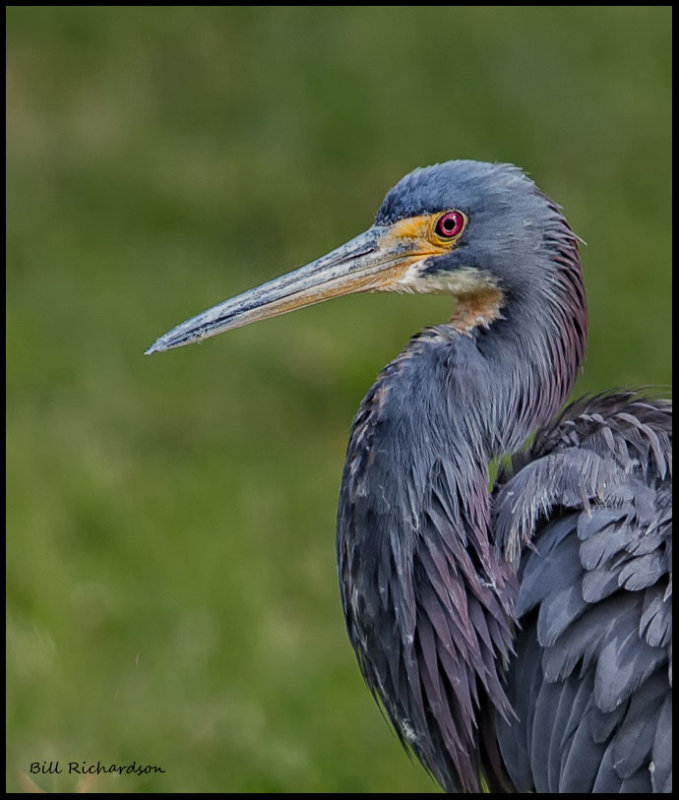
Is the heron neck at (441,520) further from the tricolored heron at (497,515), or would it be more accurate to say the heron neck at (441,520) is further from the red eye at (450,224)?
the red eye at (450,224)

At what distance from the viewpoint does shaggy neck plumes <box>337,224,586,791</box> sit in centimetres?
396

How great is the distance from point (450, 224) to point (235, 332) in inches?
194

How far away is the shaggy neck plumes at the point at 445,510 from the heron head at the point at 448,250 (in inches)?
2.5

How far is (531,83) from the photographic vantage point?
11164mm

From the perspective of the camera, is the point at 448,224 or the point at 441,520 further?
the point at 448,224

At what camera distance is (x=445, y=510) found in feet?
13.0

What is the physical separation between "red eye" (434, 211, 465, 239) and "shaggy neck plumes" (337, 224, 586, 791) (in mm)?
249

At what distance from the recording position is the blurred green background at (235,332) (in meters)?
5.93

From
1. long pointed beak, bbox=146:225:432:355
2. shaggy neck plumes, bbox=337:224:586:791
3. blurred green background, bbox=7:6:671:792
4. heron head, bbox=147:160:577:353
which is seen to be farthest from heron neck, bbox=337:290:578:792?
blurred green background, bbox=7:6:671:792

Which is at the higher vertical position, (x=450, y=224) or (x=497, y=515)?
(x=450, y=224)

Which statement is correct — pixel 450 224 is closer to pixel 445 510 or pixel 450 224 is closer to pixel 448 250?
pixel 448 250

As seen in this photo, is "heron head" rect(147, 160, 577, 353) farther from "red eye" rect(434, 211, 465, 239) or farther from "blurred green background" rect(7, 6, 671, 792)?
"blurred green background" rect(7, 6, 671, 792)

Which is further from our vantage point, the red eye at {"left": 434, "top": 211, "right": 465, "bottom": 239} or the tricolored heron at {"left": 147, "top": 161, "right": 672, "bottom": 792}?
the red eye at {"left": 434, "top": 211, "right": 465, "bottom": 239}

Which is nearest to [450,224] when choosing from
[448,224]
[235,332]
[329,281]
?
[448,224]
